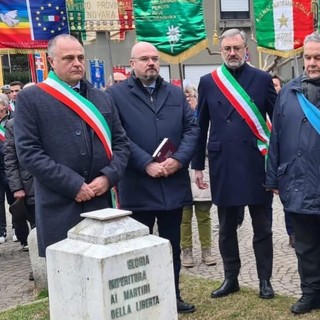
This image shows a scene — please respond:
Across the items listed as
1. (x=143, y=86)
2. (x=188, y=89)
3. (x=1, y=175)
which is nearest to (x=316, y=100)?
(x=143, y=86)

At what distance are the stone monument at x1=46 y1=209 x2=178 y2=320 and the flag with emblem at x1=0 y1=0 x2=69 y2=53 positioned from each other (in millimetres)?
4564

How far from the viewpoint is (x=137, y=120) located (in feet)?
15.6

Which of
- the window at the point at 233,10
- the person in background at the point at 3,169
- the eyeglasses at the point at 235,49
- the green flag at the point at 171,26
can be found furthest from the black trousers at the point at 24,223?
the window at the point at 233,10

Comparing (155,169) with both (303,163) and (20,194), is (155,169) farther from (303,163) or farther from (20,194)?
(20,194)

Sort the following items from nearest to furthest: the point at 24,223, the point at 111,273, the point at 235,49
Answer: the point at 111,273 → the point at 235,49 → the point at 24,223

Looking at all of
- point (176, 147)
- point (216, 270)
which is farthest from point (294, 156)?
point (216, 270)

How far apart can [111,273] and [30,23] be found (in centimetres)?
499

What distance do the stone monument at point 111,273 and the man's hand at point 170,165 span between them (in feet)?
3.65

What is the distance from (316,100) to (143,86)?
126cm

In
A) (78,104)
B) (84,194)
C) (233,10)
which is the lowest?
(84,194)

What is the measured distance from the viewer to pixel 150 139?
4.76 meters

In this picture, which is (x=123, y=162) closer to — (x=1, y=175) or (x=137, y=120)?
(x=137, y=120)

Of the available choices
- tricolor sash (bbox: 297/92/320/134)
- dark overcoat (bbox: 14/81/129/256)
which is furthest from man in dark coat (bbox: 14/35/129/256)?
tricolor sash (bbox: 297/92/320/134)

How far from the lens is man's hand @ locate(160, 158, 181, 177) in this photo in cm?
470
